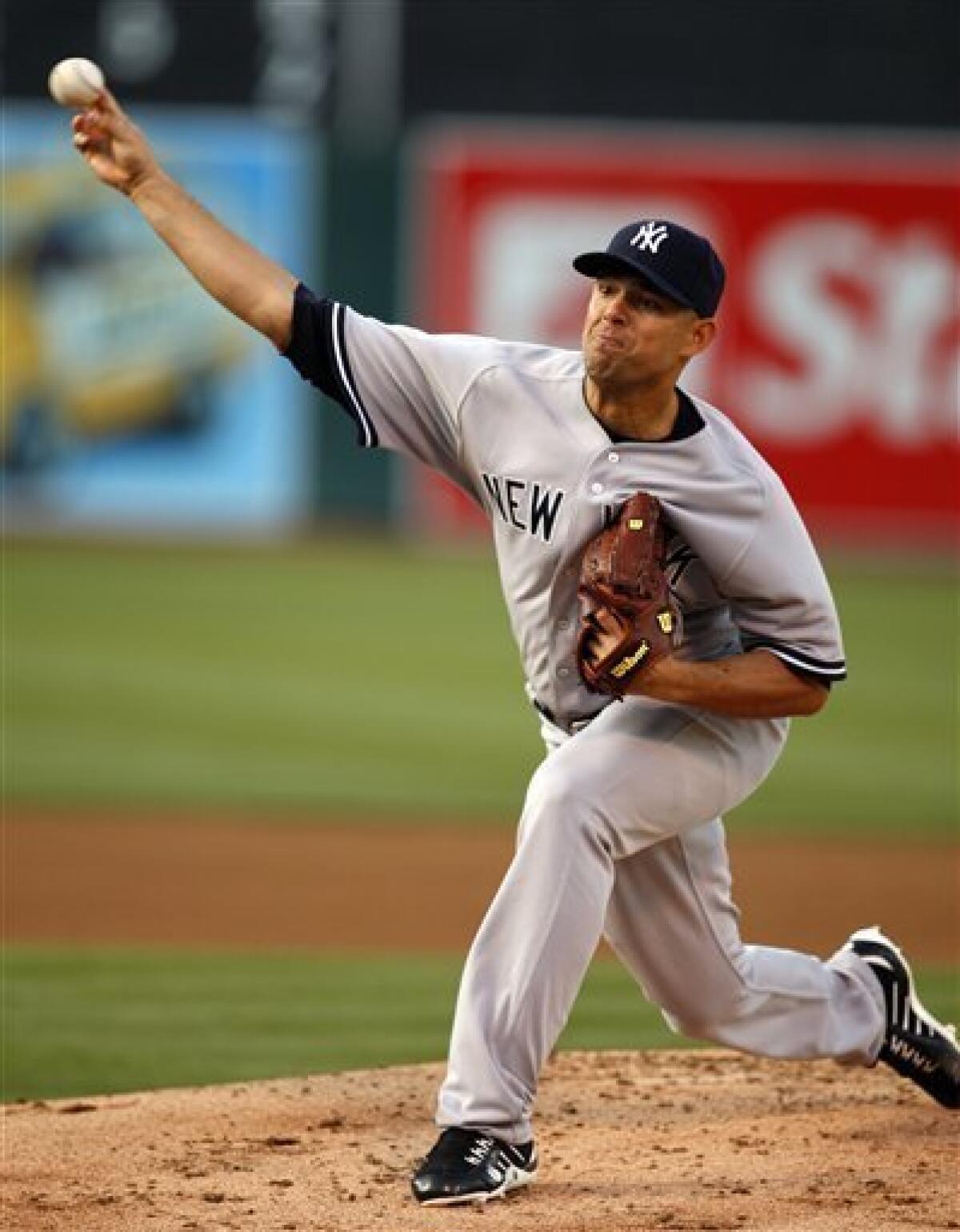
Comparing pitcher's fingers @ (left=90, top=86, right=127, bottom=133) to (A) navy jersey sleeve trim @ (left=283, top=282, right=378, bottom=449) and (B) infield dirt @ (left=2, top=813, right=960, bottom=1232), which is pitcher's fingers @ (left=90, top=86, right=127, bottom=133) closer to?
(A) navy jersey sleeve trim @ (left=283, top=282, right=378, bottom=449)

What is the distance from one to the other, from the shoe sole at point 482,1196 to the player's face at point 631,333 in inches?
53.7

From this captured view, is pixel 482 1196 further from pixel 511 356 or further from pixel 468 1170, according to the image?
pixel 511 356

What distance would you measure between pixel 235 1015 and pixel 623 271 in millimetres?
2612

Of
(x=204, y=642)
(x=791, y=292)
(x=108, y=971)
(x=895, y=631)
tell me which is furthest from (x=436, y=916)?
(x=791, y=292)

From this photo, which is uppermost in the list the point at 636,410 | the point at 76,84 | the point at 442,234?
the point at 76,84

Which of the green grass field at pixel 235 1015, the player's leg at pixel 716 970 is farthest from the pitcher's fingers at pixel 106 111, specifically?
the green grass field at pixel 235 1015

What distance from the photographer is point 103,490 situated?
57.4 ft

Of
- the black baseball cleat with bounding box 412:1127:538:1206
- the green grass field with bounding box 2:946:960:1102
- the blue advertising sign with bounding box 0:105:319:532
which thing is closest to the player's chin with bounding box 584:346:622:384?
the black baseball cleat with bounding box 412:1127:538:1206

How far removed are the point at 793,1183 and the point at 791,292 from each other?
1367 centimetres

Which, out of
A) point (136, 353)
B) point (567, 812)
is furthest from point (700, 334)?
point (136, 353)

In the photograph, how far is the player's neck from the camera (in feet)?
14.0

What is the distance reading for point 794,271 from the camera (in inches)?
689

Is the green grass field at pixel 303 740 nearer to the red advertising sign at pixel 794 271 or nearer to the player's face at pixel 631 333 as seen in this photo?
the red advertising sign at pixel 794 271

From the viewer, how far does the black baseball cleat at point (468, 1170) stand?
4082 millimetres
